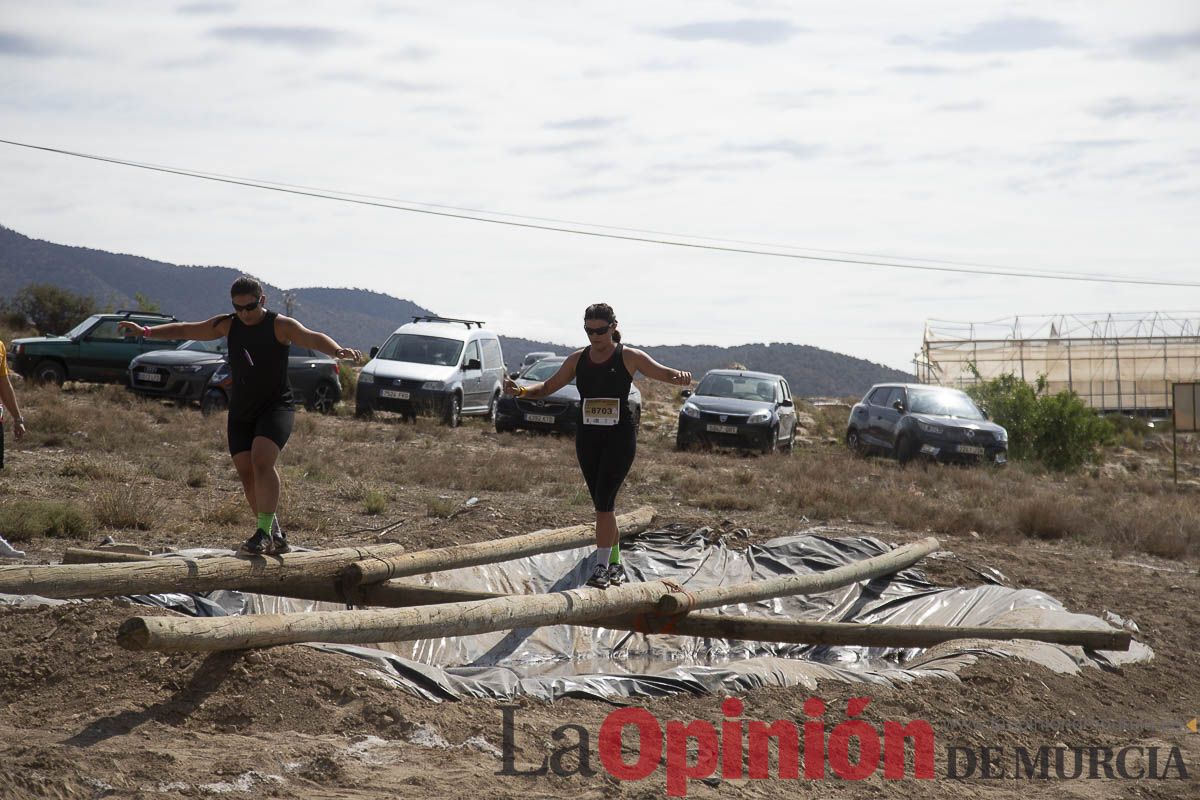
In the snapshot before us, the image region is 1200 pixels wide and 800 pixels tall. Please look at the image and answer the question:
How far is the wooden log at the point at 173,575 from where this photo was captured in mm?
6309

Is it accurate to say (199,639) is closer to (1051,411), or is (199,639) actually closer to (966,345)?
(1051,411)

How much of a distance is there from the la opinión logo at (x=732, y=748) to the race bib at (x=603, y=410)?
2.41 m

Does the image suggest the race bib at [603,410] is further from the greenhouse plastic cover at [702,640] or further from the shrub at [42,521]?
the shrub at [42,521]

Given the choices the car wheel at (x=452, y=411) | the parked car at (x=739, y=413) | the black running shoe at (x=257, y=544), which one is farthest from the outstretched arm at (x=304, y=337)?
the car wheel at (x=452, y=411)

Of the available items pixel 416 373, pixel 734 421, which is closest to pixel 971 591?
pixel 734 421

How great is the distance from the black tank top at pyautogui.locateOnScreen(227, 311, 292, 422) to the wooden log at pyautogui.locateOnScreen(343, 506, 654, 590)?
130 centimetres

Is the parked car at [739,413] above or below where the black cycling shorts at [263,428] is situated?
below

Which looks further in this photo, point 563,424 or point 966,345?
point 966,345

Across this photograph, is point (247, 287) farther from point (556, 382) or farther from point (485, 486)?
point (485, 486)

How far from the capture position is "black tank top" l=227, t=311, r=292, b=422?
7.29m

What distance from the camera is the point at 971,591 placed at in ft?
33.8

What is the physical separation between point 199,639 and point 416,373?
17915 mm

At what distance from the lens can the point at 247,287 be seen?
7293mm

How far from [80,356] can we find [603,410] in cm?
1941
